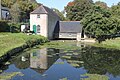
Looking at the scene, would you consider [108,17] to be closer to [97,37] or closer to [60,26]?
[97,37]

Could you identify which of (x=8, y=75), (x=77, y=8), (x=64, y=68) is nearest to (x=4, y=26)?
(x=64, y=68)

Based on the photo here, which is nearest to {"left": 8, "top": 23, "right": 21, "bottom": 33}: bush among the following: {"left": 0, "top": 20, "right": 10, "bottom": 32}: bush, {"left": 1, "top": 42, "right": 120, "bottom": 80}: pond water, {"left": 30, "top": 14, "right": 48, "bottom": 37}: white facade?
{"left": 0, "top": 20, "right": 10, "bottom": 32}: bush

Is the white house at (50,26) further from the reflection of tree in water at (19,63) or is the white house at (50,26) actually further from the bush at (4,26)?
the reflection of tree in water at (19,63)

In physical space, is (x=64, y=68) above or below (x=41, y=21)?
below

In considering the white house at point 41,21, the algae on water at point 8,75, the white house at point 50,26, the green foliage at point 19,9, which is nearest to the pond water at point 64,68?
the algae on water at point 8,75

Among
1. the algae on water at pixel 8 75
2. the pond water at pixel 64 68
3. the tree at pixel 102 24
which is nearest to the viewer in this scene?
the algae on water at pixel 8 75

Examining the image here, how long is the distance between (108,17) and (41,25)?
13.8 meters

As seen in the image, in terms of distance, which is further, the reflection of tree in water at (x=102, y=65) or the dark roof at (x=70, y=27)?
the dark roof at (x=70, y=27)

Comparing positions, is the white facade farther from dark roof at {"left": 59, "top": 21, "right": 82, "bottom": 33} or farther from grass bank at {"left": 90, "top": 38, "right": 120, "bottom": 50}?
grass bank at {"left": 90, "top": 38, "right": 120, "bottom": 50}

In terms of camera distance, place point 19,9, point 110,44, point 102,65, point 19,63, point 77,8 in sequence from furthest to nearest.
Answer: point 77,8 < point 19,9 < point 110,44 < point 102,65 < point 19,63

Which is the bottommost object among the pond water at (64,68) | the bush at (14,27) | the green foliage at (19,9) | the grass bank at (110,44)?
the pond water at (64,68)

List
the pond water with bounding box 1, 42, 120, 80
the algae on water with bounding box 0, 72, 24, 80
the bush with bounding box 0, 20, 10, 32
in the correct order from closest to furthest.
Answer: the algae on water with bounding box 0, 72, 24, 80, the pond water with bounding box 1, 42, 120, 80, the bush with bounding box 0, 20, 10, 32

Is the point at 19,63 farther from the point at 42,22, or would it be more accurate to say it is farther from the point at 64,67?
the point at 42,22

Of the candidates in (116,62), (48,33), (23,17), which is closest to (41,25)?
(48,33)
